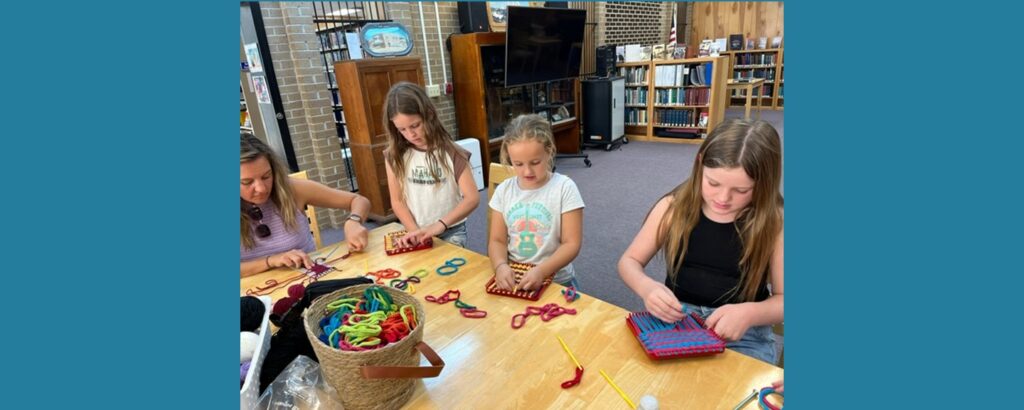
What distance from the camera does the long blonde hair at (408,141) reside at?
186 cm

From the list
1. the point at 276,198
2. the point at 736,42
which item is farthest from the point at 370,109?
the point at 736,42

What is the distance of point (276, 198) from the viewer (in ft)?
5.11

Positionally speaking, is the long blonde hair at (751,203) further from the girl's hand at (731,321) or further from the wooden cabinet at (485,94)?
the wooden cabinet at (485,94)

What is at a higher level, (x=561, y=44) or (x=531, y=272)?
(x=561, y=44)

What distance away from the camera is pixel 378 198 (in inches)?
145

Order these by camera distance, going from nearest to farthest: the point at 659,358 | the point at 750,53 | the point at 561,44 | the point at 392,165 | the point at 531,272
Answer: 1. the point at 659,358
2. the point at 531,272
3. the point at 392,165
4. the point at 561,44
5. the point at 750,53

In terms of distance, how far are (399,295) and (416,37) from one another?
12.4 feet

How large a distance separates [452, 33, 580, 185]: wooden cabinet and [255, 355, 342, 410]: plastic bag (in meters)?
3.23

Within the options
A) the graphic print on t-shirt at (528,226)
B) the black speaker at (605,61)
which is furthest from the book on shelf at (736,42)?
the graphic print on t-shirt at (528,226)

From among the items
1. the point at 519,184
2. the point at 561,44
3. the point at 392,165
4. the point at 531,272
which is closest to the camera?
the point at 531,272

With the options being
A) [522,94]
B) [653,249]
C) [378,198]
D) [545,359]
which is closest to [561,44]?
[522,94]

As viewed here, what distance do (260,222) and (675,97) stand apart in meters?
5.77

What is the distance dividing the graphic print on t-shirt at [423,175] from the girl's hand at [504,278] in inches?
31.3

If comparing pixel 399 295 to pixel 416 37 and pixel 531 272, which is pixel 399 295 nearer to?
pixel 531 272
